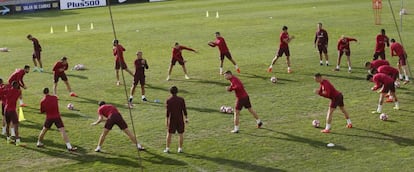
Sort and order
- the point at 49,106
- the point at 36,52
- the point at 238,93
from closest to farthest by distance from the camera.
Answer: the point at 49,106 < the point at 238,93 < the point at 36,52

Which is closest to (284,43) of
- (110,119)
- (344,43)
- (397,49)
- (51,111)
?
(344,43)

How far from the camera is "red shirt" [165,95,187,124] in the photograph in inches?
632

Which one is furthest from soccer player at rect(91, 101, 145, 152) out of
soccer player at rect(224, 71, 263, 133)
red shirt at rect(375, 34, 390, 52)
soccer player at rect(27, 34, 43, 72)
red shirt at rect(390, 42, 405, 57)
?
soccer player at rect(27, 34, 43, 72)

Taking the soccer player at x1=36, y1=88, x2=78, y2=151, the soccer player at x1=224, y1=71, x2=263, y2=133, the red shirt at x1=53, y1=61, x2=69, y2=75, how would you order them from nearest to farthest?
1. the soccer player at x1=36, y1=88, x2=78, y2=151
2. the soccer player at x1=224, y1=71, x2=263, y2=133
3. the red shirt at x1=53, y1=61, x2=69, y2=75

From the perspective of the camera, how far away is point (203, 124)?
19.3 metres

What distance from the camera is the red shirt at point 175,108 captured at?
16047mm

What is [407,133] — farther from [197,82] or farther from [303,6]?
[303,6]

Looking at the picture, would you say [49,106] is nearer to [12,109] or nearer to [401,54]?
[12,109]

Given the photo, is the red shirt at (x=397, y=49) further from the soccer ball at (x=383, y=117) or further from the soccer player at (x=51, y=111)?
the soccer player at (x=51, y=111)

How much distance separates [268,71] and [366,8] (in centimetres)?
2783

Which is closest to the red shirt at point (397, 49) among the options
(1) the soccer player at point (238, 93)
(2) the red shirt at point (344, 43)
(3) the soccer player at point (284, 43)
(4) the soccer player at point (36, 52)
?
(2) the red shirt at point (344, 43)

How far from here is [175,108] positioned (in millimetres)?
16062

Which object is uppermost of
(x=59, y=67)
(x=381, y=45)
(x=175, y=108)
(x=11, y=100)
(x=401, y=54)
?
(x=381, y=45)

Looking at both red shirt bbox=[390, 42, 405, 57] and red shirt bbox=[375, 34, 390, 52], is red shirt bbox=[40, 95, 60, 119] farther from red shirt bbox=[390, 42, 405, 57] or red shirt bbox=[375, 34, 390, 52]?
red shirt bbox=[375, 34, 390, 52]
